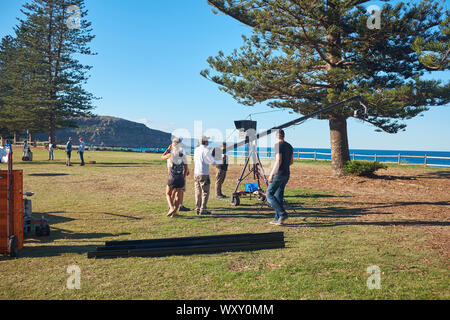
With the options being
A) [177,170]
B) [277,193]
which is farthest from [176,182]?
[277,193]

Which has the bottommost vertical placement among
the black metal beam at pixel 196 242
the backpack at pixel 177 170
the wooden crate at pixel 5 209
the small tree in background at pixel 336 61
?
→ the black metal beam at pixel 196 242

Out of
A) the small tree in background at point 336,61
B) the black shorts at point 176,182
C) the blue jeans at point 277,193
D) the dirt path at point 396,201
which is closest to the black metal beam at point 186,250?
the blue jeans at point 277,193

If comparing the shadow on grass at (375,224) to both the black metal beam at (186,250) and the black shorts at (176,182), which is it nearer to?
the black metal beam at (186,250)

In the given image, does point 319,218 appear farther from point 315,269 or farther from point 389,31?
point 389,31

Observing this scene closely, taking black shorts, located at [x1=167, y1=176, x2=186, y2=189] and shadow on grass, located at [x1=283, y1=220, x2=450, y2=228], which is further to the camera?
black shorts, located at [x1=167, y1=176, x2=186, y2=189]

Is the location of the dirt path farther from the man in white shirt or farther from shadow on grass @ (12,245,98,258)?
shadow on grass @ (12,245,98,258)

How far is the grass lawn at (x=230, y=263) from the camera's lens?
12.3ft

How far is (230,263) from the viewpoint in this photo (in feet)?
15.4

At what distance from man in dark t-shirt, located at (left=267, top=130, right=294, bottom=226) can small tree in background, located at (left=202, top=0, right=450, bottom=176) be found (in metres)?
8.13

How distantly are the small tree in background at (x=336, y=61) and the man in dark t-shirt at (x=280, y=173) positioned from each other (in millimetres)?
8130

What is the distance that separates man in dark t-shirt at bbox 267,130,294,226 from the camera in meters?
6.99

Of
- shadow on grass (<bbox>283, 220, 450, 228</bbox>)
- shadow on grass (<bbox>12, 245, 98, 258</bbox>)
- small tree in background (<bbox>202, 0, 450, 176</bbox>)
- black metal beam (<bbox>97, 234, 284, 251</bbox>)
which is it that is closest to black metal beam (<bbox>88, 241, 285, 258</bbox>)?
black metal beam (<bbox>97, 234, 284, 251</bbox>)

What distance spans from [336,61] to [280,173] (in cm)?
1126
